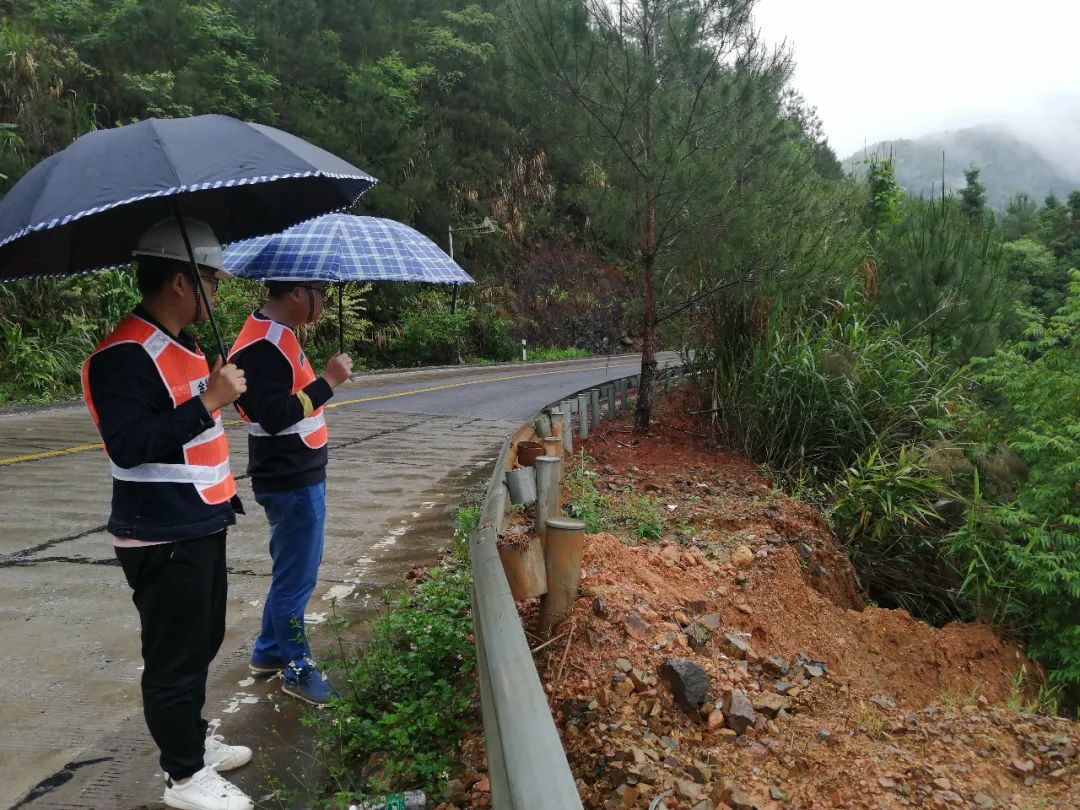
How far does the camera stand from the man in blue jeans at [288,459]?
3.52 m

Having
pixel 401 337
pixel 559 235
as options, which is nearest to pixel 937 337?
pixel 401 337

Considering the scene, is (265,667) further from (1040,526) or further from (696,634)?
(1040,526)

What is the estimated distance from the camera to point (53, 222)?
2330 mm

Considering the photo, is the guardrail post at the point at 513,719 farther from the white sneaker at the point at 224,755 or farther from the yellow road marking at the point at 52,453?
the yellow road marking at the point at 52,453

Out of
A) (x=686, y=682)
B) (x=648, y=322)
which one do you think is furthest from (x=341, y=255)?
(x=648, y=322)

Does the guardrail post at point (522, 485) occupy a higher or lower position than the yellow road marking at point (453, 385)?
higher

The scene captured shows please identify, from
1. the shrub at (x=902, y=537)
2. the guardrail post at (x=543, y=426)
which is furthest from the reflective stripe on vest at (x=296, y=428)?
the shrub at (x=902, y=537)

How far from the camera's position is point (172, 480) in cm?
275

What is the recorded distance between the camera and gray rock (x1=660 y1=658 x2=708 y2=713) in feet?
10.3

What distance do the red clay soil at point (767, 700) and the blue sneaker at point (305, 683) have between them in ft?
2.64

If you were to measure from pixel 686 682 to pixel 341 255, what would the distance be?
258 cm

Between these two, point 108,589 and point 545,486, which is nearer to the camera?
point 545,486

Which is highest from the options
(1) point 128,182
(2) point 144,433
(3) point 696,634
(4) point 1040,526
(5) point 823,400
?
(1) point 128,182

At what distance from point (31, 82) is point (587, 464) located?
19.2 meters
